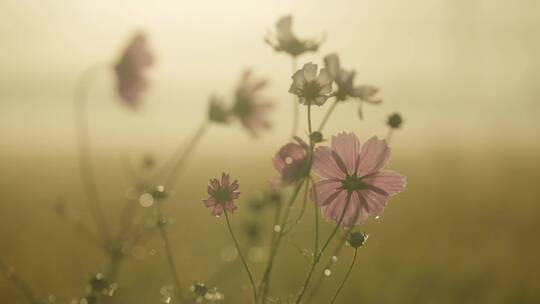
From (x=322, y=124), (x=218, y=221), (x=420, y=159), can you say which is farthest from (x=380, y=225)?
(x=420, y=159)

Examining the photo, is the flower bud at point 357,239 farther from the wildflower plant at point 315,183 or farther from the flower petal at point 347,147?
the flower petal at point 347,147

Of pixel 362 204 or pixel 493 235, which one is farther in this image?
pixel 493 235

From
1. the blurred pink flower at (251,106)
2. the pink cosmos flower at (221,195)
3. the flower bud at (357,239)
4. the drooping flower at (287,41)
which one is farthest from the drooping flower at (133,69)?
the flower bud at (357,239)

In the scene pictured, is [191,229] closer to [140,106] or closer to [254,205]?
[140,106]

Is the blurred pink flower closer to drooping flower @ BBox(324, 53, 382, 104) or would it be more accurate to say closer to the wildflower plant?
the wildflower plant

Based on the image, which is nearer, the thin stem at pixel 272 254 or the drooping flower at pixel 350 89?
the thin stem at pixel 272 254

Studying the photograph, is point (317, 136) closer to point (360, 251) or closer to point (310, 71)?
point (310, 71)

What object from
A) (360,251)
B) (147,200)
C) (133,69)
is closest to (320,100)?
(147,200)
